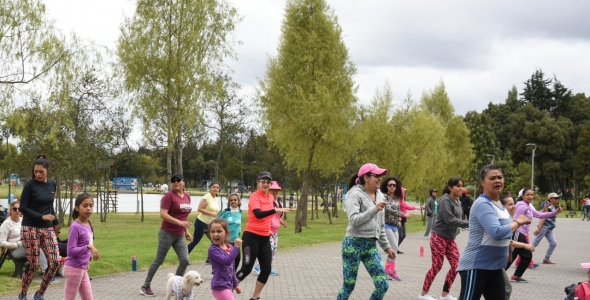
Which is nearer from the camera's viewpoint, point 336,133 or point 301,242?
point 301,242

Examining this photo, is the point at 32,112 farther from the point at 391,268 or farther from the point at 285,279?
the point at 391,268

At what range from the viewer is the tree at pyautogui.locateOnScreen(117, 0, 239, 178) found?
25.4 meters

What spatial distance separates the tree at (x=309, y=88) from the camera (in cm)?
2830

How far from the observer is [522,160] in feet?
256

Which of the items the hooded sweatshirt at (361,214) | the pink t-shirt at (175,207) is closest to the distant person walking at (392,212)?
the pink t-shirt at (175,207)

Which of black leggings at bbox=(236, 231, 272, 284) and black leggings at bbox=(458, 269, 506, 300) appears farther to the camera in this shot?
black leggings at bbox=(236, 231, 272, 284)

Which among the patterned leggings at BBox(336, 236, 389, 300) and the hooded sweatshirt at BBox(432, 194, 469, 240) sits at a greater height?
the hooded sweatshirt at BBox(432, 194, 469, 240)

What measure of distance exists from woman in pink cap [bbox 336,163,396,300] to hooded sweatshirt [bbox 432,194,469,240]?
2.26m

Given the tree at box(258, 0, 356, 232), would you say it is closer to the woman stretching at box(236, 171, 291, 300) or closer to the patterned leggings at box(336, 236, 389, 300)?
the woman stretching at box(236, 171, 291, 300)

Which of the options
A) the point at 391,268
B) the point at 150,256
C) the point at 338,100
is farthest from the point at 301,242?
the point at 338,100

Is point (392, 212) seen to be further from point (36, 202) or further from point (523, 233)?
point (36, 202)

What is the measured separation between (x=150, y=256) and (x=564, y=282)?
27.7 ft

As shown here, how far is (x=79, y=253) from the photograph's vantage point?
6.75m

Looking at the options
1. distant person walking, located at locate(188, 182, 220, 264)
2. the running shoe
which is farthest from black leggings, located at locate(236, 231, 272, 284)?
the running shoe
